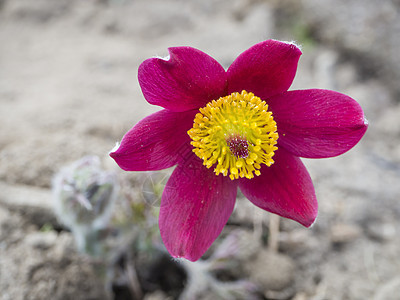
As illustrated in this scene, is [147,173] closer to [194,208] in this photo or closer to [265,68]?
[194,208]

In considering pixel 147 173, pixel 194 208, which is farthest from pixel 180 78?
pixel 147 173

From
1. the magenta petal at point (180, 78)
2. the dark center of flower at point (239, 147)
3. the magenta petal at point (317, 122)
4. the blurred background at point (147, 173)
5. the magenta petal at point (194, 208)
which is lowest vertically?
the blurred background at point (147, 173)

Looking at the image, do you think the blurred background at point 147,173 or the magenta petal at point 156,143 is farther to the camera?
the blurred background at point 147,173

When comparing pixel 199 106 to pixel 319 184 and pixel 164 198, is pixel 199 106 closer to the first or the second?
pixel 164 198

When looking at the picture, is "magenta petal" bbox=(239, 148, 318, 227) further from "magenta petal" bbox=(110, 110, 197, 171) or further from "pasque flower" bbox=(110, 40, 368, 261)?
"magenta petal" bbox=(110, 110, 197, 171)

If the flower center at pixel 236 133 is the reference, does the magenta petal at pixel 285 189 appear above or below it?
below

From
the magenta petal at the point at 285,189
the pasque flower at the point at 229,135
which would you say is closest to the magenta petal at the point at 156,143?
the pasque flower at the point at 229,135

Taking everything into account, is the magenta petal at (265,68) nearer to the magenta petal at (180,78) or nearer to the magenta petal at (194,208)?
the magenta petal at (180,78)

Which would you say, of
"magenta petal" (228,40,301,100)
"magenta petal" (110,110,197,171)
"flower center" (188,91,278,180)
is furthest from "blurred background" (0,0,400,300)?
"magenta petal" (228,40,301,100)
